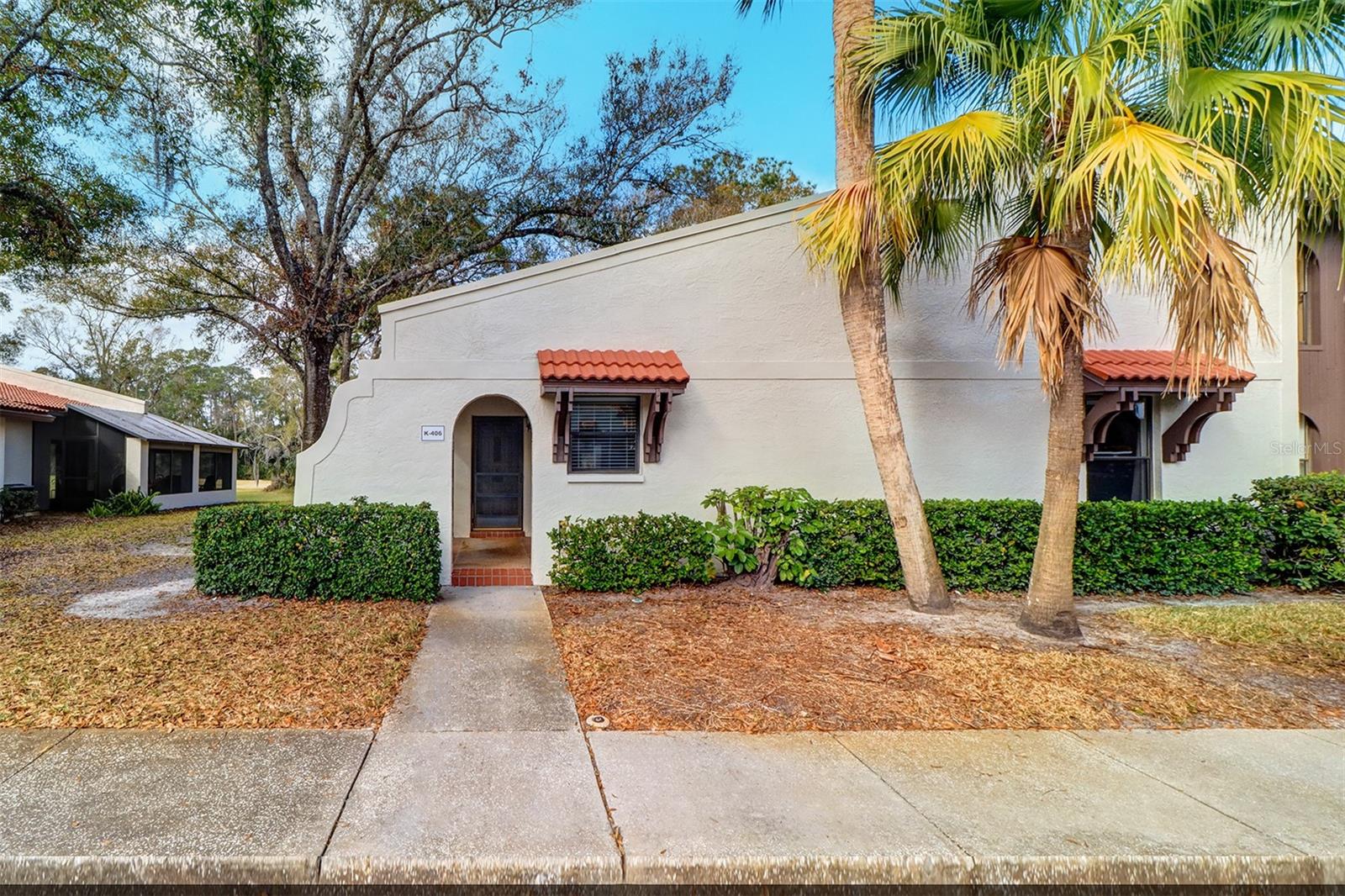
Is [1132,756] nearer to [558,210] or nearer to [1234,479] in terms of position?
[1234,479]

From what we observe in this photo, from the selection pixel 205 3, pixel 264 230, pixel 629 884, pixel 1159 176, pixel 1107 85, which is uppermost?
pixel 205 3

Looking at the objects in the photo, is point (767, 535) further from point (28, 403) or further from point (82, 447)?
point (82, 447)

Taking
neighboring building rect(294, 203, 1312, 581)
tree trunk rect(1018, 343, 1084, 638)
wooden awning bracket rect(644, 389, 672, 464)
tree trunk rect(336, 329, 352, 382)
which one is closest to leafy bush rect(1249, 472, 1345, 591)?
neighboring building rect(294, 203, 1312, 581)

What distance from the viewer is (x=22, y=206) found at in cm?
1005

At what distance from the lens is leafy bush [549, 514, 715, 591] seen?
7.39 meters

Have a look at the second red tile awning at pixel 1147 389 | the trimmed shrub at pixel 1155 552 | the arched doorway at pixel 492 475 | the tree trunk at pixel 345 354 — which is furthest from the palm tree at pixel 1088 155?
the tree trunk at pixel 345 354

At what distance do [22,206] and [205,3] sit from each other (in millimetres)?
5317

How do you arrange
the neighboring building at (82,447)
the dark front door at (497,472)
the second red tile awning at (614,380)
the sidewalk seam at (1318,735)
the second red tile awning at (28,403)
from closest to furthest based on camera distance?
the sidewalk seam at (1318,735) < the second red tile awning at (614,380) < the dark front door at (497,472) < the second red tile awning at (28,403) < the neighboring building at (82,447)

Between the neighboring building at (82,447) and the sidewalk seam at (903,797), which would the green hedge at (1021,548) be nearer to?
the sidewalk seam at (903,797)

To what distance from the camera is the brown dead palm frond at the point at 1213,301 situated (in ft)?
14.9

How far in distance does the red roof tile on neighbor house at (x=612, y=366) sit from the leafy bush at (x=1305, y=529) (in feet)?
25.3

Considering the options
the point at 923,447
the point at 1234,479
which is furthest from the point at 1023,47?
the point at 1234,479

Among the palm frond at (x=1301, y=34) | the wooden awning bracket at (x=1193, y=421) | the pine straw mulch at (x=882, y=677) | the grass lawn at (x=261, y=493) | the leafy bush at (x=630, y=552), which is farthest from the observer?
Answer: the grass lawn at (x=261, y=493)

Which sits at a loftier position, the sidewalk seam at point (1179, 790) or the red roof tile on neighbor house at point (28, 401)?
the red roof tile on neighbor house at point (28, 401)
